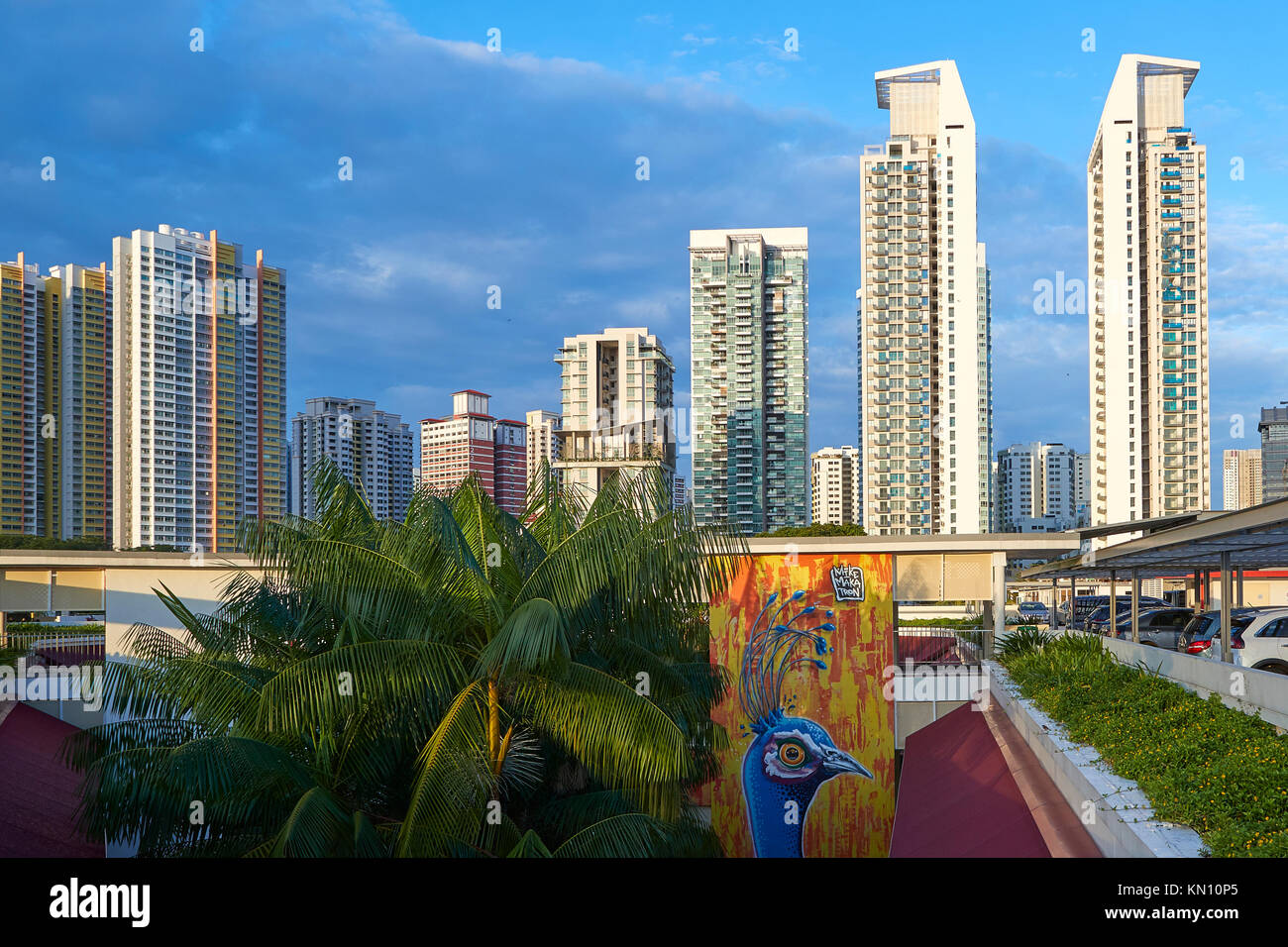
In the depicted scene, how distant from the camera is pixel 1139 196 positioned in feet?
249

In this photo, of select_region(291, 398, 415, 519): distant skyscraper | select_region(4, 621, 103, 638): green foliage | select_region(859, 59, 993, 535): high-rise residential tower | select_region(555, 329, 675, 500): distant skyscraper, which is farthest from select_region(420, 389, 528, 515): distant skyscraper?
select_region(4, 621, 103, 638): green foliage

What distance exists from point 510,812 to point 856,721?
10.2 m

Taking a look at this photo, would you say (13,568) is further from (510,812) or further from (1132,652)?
(1132,652)

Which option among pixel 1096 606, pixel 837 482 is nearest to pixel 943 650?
pixel 1096 606

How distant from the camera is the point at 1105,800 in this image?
6.96 meters

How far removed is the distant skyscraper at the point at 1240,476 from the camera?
13438 cm

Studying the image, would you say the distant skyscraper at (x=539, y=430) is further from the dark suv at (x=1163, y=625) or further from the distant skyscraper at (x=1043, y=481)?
the distant skyscraper at (x=1043, y=481)

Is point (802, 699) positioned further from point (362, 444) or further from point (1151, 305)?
point (362, 444)

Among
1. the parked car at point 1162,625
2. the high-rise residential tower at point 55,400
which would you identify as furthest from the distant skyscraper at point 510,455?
the parked car at point 1162,625

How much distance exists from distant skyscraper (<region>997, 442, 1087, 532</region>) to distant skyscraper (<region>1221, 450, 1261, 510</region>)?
72.9 ft

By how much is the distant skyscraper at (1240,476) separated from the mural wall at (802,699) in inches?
5388

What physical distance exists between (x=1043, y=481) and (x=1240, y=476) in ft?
101

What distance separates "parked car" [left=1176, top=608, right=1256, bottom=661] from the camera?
16391 mm
